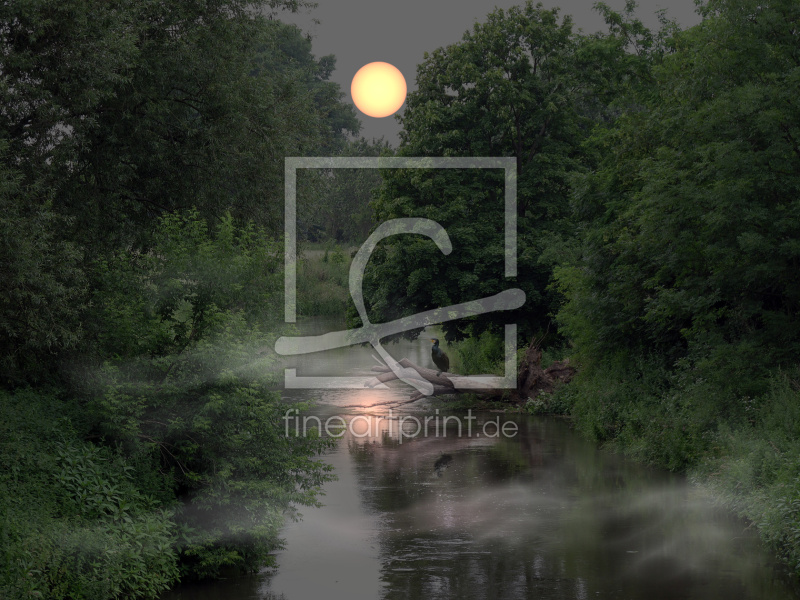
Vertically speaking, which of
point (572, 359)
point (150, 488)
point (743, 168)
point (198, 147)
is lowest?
point (150, 488)

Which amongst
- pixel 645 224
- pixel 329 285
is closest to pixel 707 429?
pixel 645 224

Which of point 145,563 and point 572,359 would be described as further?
point 572,359

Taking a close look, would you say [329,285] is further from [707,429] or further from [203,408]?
[203,408]

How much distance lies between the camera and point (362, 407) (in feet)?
92.4

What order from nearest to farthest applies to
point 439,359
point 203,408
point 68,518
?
point 68,518 → point 203,408 → point 439,359

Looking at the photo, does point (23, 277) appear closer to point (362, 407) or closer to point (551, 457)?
point (551, 457)

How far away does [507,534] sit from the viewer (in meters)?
14.1

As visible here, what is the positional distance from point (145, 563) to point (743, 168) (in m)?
12.9

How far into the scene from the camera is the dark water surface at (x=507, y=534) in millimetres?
11531

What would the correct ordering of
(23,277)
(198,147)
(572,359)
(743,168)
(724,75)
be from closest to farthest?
1. (23,277)
2. (743,168)
3. (724,75)
4. (198,147)
5. (572,359)

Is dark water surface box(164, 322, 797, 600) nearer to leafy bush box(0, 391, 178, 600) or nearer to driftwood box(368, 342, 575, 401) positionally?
leafy bush box(0, 391, 178, 600)

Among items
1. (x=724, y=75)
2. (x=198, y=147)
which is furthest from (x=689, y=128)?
(x=198, y=147)

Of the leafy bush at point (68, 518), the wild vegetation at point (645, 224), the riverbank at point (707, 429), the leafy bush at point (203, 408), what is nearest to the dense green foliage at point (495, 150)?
the wild vegetation at point (645, 224)

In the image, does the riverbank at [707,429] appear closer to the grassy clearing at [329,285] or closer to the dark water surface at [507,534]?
the dark water surface at [507,534]
